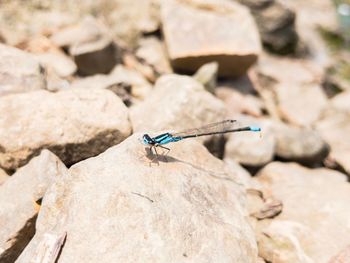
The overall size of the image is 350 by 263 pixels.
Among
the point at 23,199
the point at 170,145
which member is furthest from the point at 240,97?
the point at 23,199

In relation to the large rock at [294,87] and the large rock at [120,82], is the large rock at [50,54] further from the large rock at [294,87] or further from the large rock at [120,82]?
the large rock at [294,87]

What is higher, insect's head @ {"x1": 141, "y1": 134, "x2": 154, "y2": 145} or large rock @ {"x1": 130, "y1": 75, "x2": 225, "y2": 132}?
insect's head @ {"x1": 141, "y1": 134, "x2": 154, "y2": 145}

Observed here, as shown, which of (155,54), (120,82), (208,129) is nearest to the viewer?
(208,129)

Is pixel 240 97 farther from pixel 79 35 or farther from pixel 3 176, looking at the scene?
pixel 3 176

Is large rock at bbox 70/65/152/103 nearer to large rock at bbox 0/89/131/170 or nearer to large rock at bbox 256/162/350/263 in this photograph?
large rock at bbox 0/89/131/170

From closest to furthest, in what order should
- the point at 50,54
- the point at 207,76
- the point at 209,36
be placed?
the point at 207,76 → the point at 50,54 → the point at 209,36

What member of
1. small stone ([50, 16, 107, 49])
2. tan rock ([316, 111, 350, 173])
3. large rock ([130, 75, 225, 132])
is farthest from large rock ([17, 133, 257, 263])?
small stone ([50, 16, 107, 49])

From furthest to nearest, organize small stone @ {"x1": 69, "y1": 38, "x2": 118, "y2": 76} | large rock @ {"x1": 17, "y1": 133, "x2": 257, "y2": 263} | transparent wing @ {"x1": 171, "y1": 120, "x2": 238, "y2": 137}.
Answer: small stone @ {"x1": 69, "y1": 38, "x2": 118, "y2": 76} < transparent wing @ {"x1": 171, "y1": 120, "x2": 238, "y2": 137} < large rock @ {"x1": 17, "y1": 133, "x2": 257, "y2": 263}

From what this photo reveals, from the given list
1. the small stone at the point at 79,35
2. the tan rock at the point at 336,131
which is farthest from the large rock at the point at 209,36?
the tan rock at the point at 336,131
